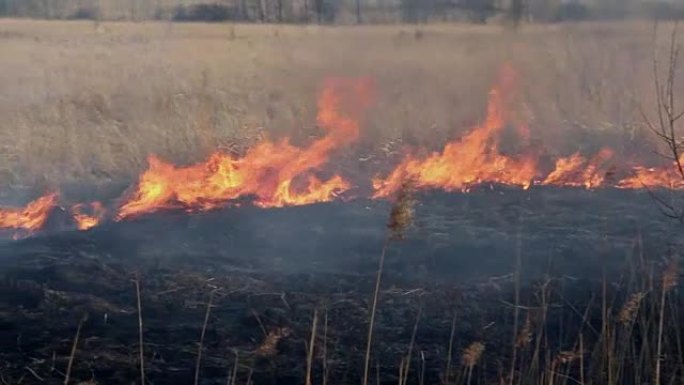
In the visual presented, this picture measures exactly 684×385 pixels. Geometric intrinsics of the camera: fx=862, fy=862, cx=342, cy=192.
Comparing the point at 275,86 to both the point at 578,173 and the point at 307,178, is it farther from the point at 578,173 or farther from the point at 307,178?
the point at 578,173

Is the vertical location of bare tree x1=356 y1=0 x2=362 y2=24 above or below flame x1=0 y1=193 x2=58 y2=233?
above

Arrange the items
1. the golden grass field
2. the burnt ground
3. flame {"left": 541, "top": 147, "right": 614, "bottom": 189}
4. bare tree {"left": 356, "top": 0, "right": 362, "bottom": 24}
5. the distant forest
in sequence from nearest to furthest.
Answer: the burnt ground, flame {"left": 541, "top": 147, "right": 614, "bottom": 189}, the golden grass field, the distant forest, bare tree {"left": 356, "top": 0, "right": 362, "bottom": 24}

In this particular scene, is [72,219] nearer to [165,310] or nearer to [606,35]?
[165,310]

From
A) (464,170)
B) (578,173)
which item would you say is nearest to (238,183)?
(464,170)

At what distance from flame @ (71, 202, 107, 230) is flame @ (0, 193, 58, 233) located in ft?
0.93

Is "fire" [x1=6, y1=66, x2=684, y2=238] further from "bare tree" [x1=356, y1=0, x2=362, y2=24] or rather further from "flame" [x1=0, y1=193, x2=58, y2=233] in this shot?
"bare tree" [x1=356, y1=0, x2=362, y2=24]

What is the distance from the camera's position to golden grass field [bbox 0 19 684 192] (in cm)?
1475

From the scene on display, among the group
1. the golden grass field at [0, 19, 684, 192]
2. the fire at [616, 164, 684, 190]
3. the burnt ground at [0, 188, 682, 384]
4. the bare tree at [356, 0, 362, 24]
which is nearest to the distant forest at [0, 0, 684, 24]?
the bare tree at [356, 0, 362, 24]

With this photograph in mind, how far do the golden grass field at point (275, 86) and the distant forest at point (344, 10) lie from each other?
1.48 feet

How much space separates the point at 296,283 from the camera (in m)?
7.62

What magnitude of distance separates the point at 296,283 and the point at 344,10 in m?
18.3

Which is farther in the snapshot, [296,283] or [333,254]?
[333,254]

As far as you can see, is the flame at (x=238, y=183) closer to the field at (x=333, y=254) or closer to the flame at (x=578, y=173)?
the field at (x=333, y=254)

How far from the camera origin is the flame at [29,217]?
9.11 meters
